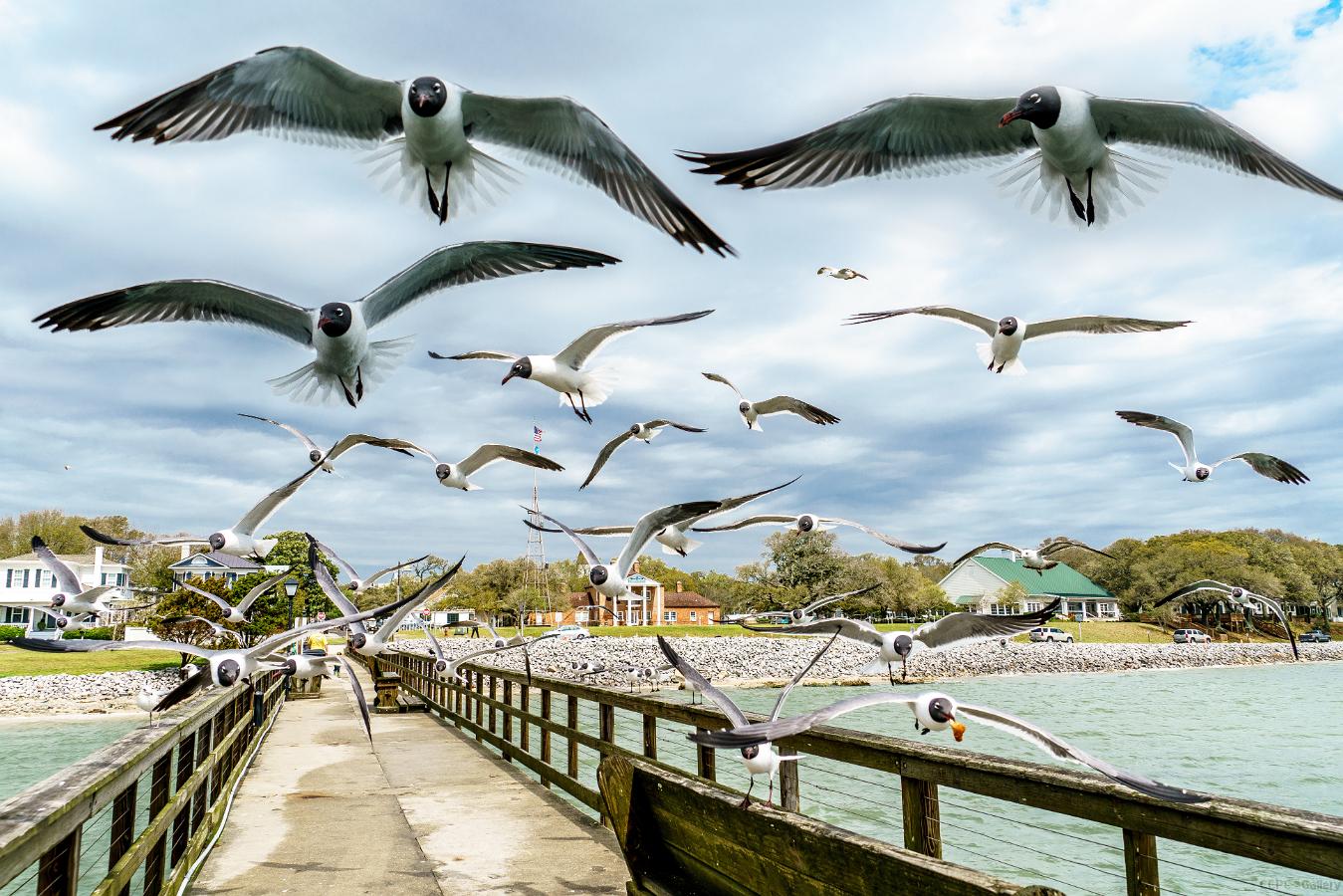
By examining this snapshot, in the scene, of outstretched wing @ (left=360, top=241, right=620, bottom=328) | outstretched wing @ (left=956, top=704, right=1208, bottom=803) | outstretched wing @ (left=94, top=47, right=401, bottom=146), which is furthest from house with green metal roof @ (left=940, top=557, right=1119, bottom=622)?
outstretched wing @ (left=956, top=704, right=1208, bottom=803)

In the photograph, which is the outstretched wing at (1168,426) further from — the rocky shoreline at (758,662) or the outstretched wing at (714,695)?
the rocky shoreline at (758,662)

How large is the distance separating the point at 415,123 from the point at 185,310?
1.43m

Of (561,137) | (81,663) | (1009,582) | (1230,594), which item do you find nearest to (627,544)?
(561,137)

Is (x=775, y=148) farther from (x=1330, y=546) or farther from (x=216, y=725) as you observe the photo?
(x=1330, y=546)

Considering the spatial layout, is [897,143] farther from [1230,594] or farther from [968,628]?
[1230,594]

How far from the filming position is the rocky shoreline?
33.8 meters

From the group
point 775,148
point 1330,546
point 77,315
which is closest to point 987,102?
point 775,148

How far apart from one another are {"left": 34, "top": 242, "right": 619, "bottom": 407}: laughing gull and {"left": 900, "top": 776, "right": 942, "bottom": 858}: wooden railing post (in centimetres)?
214

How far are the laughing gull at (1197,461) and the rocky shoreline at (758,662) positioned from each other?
22194 mm

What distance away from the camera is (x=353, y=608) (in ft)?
16.5

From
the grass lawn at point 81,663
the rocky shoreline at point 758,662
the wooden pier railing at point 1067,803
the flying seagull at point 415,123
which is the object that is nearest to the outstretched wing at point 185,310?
the flying seagull at point 415,123

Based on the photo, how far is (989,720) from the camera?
7.80 ft

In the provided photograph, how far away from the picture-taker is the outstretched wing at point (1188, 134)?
11.2 feet

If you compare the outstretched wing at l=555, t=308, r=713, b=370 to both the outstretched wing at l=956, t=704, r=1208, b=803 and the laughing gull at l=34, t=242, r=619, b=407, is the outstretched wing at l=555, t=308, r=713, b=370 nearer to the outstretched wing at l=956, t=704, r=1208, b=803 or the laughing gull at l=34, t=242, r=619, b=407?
the laughing gull at l=34, t=242, r=619, b=407
